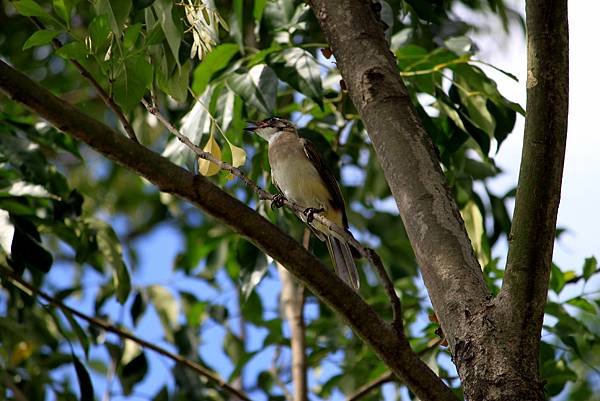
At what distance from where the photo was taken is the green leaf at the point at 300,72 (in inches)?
136

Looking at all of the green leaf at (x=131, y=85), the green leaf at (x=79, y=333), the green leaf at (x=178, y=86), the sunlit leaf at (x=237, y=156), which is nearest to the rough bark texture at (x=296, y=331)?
the green leaf at (x=79, y=333)

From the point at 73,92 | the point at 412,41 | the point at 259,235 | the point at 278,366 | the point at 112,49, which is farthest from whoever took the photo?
the point at 73,92

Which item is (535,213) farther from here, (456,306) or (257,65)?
(257,65)

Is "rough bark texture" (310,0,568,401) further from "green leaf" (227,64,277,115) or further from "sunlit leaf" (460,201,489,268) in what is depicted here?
"sunlit leaf" (460,201,489,268)

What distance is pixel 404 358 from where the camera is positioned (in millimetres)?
2037

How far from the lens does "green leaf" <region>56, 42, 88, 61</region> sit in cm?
248

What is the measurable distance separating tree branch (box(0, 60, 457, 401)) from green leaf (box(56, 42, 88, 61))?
0.68 metres

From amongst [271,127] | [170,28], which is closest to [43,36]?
[170,28]

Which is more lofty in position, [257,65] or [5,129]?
[5,129]

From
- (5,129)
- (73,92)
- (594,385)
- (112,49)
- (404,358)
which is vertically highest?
(73,92)

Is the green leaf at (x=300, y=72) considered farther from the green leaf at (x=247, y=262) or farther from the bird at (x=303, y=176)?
the bird at (x=303, y=176)

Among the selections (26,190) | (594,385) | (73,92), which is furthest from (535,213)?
(73,92)

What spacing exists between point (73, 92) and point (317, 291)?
5427 millimetres

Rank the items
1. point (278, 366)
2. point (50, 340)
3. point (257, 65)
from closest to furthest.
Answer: point (257, 65) < point (50, 340) < point (278, 366)
